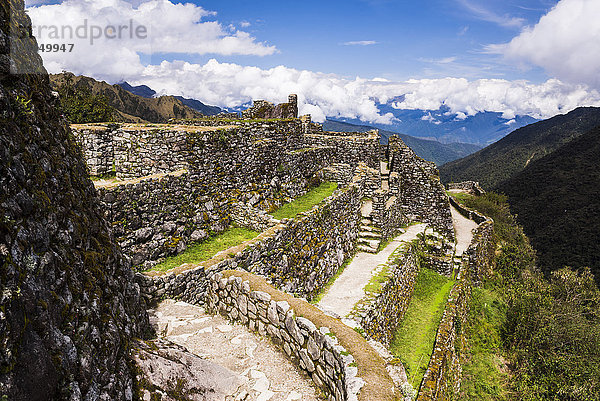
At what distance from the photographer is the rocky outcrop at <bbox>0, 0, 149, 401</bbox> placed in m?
2.58

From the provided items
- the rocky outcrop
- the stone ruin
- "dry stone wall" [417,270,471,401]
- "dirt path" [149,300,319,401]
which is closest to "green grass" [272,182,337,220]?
the stone ruin

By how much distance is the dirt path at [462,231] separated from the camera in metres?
18.3

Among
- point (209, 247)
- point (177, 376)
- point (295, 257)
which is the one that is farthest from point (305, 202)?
point (177, 376)

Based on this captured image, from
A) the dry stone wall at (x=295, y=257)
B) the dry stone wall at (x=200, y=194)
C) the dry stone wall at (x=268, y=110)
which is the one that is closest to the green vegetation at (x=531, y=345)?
the dry stone wall at (x=295, y=257)

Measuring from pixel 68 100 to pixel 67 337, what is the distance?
2599 cm

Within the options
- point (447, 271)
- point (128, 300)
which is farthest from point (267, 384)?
point (447, 271)

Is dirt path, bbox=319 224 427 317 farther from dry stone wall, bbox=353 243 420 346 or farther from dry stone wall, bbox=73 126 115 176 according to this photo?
dry stone wall, bbox=73 126 115 176

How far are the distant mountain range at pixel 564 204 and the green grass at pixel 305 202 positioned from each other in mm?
41856

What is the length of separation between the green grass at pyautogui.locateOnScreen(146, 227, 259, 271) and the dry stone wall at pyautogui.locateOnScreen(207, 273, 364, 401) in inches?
47.8

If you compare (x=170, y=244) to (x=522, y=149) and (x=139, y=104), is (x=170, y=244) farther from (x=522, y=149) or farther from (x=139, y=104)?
(x=522, y=149)

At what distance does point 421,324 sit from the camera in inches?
465

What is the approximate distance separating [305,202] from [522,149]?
432 feet

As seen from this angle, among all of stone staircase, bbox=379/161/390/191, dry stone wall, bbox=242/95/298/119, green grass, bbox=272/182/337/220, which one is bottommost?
green grass, bbox=272/182/337/220

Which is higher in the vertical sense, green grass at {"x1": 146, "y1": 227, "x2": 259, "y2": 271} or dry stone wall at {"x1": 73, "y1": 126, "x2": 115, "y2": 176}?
dry stone wall at {"x1": 73, "y1": 126, "x2": 115, "y2": 176}
